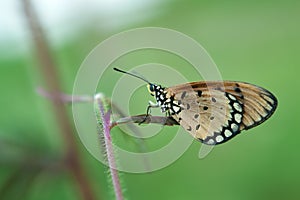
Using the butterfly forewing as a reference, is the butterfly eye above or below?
above

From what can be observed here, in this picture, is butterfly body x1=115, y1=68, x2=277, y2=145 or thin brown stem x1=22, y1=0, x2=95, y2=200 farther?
thin brown stem x1=22, y1=0, x2=95, y2=200

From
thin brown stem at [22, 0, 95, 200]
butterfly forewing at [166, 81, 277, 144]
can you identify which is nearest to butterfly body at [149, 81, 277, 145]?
butterfly forewing at [166, 81, 277, 144]

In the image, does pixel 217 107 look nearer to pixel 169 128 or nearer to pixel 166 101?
pixel 166 101

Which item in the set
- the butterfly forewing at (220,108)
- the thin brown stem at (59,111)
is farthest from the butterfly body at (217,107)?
the thin brown stem at (59,111)

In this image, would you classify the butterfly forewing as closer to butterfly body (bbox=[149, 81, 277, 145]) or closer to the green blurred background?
butterfly body (bbox=[149, 81, 277, 145])

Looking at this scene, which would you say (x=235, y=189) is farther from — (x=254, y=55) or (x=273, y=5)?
(x=273, y=5)

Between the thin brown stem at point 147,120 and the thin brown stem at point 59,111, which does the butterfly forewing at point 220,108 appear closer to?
the thin brown stem at point 147,120

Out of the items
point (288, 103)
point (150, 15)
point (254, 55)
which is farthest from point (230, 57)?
point (150, 15)
